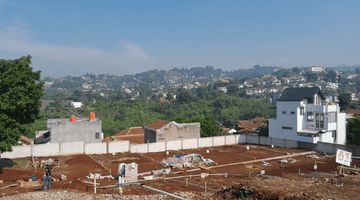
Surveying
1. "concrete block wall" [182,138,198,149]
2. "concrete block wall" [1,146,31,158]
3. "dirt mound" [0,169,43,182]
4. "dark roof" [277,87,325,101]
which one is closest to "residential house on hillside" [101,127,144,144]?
"concrete block wall" [182,138,198,149]

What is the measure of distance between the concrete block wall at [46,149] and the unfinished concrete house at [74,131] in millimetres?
3714

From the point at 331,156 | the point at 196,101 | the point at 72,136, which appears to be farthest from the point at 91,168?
the point at 196,101

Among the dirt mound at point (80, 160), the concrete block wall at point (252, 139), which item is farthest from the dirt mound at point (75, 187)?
the concrete block wall at point (252, 139)

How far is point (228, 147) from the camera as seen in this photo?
42.8 metres

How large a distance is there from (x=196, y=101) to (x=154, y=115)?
1450 inches

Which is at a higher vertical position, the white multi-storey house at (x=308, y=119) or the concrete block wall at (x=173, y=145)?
the white multi-storey house at (x=308, y=119)

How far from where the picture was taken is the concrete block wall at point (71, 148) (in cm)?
3216

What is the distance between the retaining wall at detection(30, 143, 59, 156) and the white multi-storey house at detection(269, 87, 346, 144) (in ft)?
109

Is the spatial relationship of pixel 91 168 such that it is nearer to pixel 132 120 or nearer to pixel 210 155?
pixel 210 155

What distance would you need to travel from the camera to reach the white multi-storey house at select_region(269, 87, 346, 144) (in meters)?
40.8

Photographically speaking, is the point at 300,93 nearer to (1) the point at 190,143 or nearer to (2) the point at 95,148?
(1) the point at 190,143

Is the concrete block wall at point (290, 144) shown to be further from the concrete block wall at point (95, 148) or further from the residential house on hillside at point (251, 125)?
the residential house on hillside at point (251, 125)

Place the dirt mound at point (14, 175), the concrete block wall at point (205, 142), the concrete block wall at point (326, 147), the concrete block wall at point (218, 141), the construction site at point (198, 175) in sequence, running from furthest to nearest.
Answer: the concrete block wall at point (218, 141)
the concrete block wall at point (205, 142)
the concrete block wall at point (326, 147)
the dirt mound at point (14, 175)
the construction site at point (198, 175)

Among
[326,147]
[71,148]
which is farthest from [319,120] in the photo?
[71,148]
